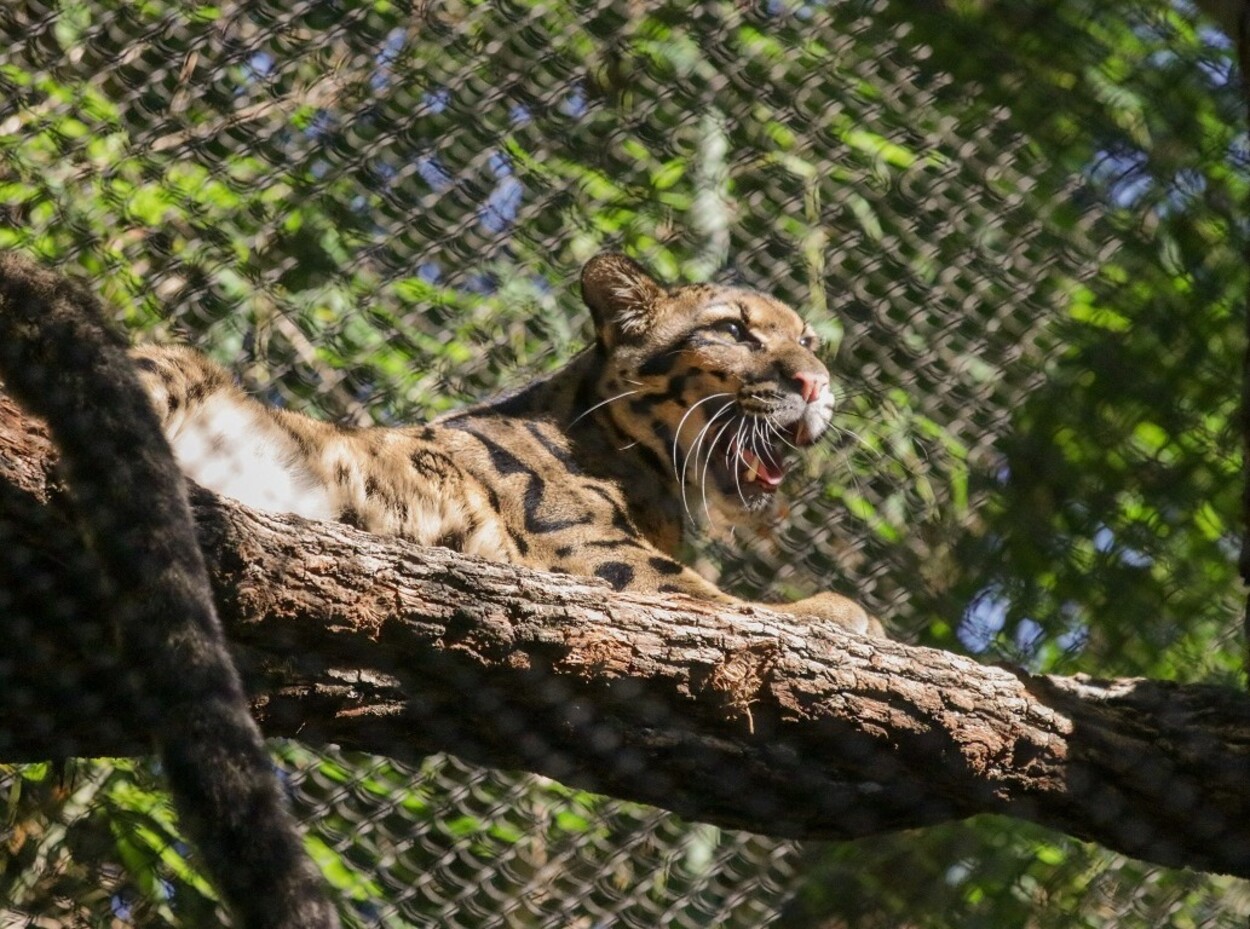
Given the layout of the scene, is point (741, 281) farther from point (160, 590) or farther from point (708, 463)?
point (160, 590)

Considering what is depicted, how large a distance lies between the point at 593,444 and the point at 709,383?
0.82 feet

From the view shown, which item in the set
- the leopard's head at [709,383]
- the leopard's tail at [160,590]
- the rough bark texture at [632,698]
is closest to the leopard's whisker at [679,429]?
the leopard's head at [709,383]

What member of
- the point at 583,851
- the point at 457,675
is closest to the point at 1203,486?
the point at 583,851

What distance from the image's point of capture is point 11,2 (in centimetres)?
365

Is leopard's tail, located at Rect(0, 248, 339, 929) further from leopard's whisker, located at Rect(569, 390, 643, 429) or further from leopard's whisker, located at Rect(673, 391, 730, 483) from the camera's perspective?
leopard's whisker, located at Rect(673, 391, 730, 483)

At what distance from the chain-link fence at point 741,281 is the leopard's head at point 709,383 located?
348 millimetres

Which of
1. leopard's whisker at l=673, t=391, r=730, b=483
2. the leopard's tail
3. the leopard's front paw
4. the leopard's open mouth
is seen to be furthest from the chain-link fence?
the leopard's tail

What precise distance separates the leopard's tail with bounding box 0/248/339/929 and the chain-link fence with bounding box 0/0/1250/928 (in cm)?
159

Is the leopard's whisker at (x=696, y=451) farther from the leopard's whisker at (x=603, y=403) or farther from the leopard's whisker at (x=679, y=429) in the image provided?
the leopard's whisker at (x=603, y=403)

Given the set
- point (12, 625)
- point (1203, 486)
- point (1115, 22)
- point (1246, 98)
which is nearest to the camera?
point (12, 625)

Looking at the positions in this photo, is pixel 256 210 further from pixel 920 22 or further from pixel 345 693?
pixel 345 693

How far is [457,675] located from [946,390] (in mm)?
2184

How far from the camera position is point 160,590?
5.28ft

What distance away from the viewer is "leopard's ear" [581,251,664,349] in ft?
9.96
